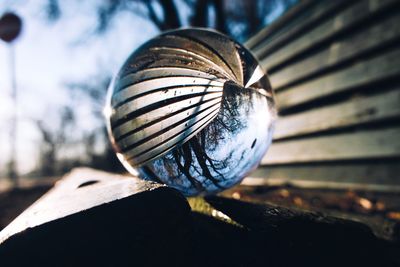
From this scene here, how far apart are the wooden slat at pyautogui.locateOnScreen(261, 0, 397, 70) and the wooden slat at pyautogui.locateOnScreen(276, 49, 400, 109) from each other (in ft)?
1.47

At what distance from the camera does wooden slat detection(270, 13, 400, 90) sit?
268 centimetres

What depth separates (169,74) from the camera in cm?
112

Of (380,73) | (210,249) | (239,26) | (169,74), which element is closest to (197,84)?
(169,74)

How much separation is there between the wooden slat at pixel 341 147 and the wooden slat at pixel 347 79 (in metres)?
0.53

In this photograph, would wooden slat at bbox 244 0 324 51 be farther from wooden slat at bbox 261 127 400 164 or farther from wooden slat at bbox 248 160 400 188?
wooden slat at bbox 248 160 400 188

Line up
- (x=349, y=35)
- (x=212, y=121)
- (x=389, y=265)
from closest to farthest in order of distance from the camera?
(x=389, y=265)
(x=212, y=121)
(x=349, y=35)

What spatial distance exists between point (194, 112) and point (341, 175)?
2748mm

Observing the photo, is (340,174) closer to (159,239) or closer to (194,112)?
(194,112)

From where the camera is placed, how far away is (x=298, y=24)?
404 cm

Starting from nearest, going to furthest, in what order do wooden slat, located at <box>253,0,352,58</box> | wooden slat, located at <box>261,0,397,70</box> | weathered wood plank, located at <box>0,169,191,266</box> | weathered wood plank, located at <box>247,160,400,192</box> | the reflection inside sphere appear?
weathered wood plank, located at <box>0,169,191,266</box>
the reflection inside sphere
weathered wood plank, located at <box>247,160,400,192</box>
wooden slat, located at <box>261,0,397,70</box>
wooden slat, located at <box>253,0,352,58</box>

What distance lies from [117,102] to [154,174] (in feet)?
1.21

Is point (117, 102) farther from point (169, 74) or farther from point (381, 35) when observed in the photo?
point (381, 35)

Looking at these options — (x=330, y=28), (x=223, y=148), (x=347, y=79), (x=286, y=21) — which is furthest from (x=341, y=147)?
(x=223, y=148)

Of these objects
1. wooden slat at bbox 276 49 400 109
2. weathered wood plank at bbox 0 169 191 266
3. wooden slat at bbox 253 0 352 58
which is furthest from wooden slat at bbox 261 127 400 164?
weathered wood plank at bbox 0 169 191 266
